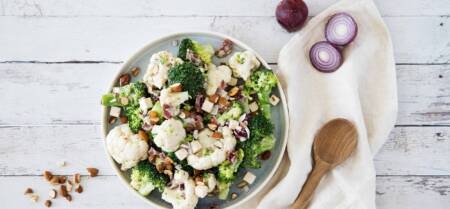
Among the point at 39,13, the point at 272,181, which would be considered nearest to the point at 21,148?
the point at 39,13

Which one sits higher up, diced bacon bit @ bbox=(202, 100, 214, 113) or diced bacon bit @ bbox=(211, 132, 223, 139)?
diced bacon bit @ bbox=(202, 100, 214, 113)

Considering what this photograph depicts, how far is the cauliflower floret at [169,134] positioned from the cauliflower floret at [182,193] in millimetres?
132

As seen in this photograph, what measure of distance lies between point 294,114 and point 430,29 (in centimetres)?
78

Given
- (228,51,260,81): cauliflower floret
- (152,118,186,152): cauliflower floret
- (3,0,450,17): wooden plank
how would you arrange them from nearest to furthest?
(152,118,186,152): cauliflower floret
(228,51,260,81): cauliflower floret
(3,0,450,17): wooden plank

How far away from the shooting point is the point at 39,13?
219cm

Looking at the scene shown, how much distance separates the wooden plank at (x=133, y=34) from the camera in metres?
2.16

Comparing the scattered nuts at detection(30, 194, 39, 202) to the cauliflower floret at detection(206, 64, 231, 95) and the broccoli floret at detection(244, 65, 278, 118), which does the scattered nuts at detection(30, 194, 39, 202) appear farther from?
the broccoli floret at detection(244, 65, 278, 118)

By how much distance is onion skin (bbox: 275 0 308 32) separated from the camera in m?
2.02

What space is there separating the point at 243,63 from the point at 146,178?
2.05ft

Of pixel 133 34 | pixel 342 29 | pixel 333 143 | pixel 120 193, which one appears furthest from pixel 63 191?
pixel 342 29

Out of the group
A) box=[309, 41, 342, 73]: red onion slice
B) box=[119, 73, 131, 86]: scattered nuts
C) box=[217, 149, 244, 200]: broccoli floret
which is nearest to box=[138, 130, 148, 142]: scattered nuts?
box=[119, 73, 131, 86]: scattered nuts

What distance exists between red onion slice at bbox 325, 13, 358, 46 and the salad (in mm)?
359

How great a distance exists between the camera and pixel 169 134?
5.96 ft

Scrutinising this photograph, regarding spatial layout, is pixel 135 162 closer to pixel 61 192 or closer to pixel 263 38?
pixel 61 192
